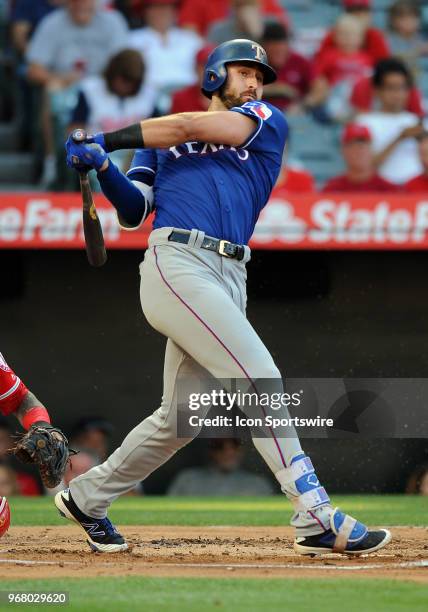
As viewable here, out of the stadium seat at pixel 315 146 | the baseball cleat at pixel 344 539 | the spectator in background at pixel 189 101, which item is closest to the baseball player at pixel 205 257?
the baseball cleat at pixel 344 539

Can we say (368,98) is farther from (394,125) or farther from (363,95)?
(394,125)

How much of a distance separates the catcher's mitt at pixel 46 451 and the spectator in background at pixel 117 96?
5211 millimetres

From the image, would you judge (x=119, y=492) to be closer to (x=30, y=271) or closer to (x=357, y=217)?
(x=357, y=217)

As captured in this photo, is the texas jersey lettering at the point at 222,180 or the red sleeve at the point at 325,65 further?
the red sleeve at the point at 325,65

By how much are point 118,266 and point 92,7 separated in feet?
8.42

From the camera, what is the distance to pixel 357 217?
27.7 ft

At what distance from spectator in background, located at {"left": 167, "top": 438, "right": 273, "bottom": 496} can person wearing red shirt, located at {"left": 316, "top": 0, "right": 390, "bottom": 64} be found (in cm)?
376

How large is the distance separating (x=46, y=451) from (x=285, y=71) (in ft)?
21.6

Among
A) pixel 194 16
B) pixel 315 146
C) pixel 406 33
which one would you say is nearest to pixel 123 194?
pixel 315 146

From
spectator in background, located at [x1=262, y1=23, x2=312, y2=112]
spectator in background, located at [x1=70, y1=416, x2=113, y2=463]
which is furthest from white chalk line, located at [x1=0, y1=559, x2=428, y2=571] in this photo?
spectator in background, located at [x1=262, y1=23, x2=312, y2=112]

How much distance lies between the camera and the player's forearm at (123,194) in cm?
459

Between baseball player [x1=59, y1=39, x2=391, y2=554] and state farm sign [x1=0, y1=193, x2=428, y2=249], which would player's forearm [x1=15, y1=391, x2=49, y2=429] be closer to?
baseball player [x1=59, y1=39, x2=391, y2=554]

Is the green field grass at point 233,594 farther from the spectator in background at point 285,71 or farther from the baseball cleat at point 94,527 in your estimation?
the spectator in background at point 285,71

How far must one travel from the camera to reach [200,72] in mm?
10172
